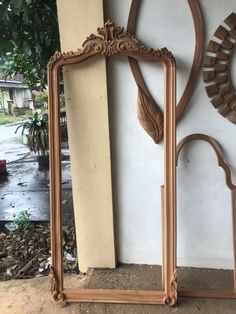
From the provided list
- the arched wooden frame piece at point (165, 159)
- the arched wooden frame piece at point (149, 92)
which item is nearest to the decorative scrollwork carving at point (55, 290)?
the arched wooden frame piece at point (165, 159)

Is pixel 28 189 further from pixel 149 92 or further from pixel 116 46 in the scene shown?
pixel 116 46

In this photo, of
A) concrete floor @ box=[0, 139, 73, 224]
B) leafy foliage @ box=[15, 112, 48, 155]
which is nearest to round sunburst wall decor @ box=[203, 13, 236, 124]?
concrete floor @ box=[0, 139, 73, 224]

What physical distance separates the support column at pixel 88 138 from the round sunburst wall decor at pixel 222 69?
1.80 ft

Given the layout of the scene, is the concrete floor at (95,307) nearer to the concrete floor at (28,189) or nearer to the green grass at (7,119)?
the concrete floor at (28,189)

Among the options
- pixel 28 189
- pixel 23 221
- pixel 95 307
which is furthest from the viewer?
pixel 28 189

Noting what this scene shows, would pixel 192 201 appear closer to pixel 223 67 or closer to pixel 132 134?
pixel 132 134

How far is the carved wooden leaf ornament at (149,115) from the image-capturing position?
180 centimetres

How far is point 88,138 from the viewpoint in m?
1.89

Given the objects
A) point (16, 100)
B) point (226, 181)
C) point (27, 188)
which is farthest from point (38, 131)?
point (16, 100)

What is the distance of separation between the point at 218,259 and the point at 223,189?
0.44 metres

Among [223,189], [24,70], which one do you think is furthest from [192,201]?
[24,70]

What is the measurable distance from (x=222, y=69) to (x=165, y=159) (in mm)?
543

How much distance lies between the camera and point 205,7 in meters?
1.69

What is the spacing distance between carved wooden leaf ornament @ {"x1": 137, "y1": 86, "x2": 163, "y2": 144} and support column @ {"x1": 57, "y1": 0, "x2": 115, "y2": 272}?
7.5 inches
